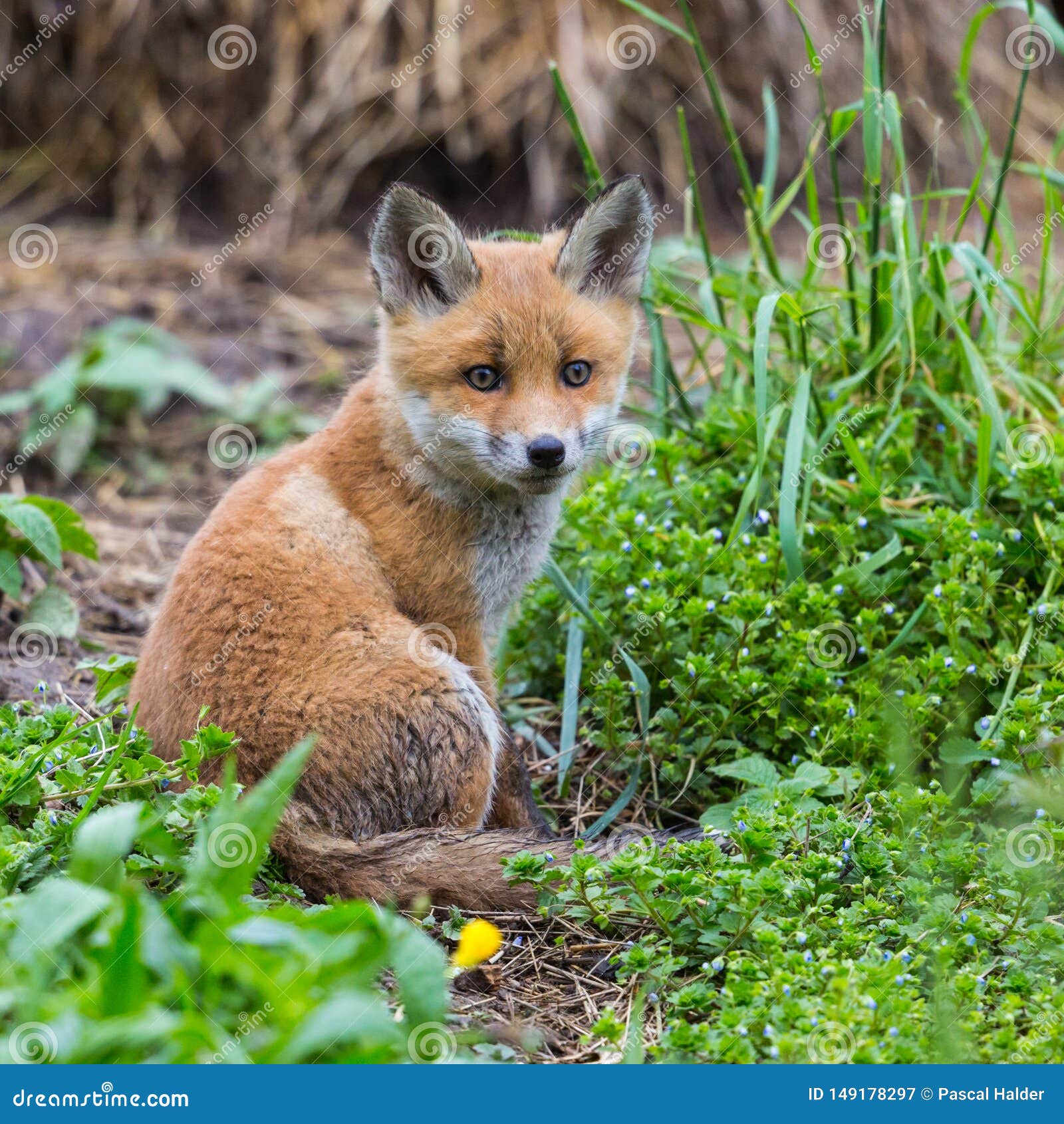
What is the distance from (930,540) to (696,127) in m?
5.79

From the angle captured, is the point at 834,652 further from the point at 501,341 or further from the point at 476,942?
the point at 476,942

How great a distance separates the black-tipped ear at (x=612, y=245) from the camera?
4.21 m

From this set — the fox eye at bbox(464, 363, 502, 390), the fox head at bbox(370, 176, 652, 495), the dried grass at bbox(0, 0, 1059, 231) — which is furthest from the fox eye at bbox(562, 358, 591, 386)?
the dried grass at bbox(0, 0, 1059, 231)

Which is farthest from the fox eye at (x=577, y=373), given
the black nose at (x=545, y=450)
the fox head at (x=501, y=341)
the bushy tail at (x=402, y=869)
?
the bushy tail at (x=402, y=869)

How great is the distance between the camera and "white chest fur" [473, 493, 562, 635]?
425 centimetres

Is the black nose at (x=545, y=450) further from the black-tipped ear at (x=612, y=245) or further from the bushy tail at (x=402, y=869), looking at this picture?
the bushy tail at (x=402, y=869)

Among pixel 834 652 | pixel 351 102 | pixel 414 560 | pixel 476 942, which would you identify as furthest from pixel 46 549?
pixel 351 102

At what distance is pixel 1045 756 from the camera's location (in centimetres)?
374

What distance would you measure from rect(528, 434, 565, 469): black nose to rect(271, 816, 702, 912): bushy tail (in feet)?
4.32

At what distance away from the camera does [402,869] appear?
351 centimetres

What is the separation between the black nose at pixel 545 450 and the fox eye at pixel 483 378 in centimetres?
34

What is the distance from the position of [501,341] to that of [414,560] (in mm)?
864

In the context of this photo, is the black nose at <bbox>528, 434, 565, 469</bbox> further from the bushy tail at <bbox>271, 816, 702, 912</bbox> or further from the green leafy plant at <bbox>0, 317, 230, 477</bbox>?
the green leafy plant at <bbox>0, 317, 230, 477</bbox>

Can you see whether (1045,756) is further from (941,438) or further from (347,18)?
(347,18)
